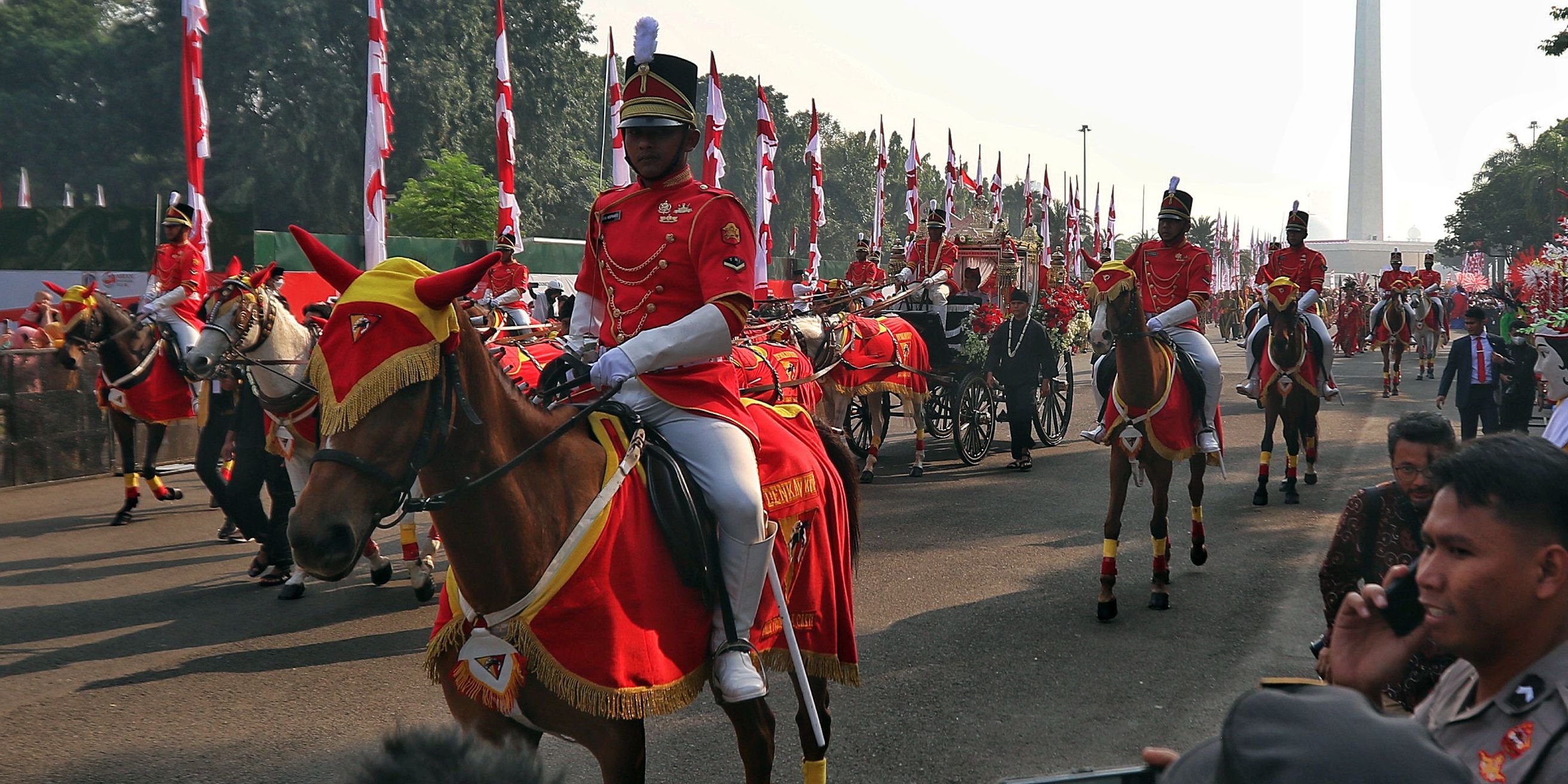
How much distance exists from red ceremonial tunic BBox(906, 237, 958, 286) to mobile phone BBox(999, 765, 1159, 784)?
14.1m

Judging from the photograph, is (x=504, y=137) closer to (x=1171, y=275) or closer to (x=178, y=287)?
(x=178, y=287)

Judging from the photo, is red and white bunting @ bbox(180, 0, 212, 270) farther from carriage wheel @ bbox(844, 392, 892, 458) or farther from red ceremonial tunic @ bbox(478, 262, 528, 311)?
carriage wheel @ bbox(844, 392, 892, 458)

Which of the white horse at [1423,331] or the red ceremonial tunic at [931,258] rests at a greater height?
the red ceremonial tunic at [931,258]

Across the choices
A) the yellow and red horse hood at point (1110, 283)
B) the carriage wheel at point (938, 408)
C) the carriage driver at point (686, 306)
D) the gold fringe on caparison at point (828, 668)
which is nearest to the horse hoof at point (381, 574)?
the gold fringe on caparison at point (828, 668)

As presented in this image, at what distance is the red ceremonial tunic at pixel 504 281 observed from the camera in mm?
13094

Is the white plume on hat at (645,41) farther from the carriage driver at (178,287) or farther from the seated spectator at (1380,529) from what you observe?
the carriage driver at (178,287)

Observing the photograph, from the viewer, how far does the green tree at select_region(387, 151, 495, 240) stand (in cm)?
3067

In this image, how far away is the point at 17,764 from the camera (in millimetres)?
5199

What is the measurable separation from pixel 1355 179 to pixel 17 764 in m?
87.0

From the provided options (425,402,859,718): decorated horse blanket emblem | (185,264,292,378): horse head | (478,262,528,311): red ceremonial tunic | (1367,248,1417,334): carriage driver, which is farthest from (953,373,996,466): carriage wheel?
(1367,248,1417,334): carriage driver

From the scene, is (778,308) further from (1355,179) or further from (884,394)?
(1355,179)

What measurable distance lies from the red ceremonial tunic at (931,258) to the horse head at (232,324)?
9470 millimetres

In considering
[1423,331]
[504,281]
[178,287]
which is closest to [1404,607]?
[178,287]

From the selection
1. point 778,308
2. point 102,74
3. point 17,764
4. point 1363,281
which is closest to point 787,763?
point 17,764
